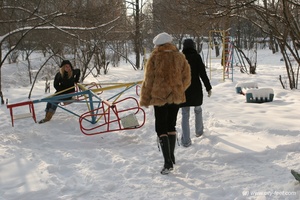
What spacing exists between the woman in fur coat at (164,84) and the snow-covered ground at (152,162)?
0.44 meters

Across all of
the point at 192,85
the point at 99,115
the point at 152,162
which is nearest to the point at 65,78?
the point at 99,115

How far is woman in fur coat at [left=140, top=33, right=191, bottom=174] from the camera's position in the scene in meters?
3.33

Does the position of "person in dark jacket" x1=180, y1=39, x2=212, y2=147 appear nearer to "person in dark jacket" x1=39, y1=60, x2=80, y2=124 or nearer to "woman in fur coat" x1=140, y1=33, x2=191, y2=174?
"woman in fur coat" x1=140, y1=33, x2=191, y2=174

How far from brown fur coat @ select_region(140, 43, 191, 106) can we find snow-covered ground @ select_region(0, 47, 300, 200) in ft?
2.74

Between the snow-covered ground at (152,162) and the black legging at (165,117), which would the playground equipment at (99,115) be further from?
the black legging at (165,117)

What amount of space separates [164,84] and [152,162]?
1072 millimetres

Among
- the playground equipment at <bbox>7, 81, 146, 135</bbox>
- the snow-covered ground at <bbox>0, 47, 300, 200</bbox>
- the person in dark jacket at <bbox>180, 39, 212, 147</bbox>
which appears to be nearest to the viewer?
the snow-covered ground at <bbox>0, 47, 300, 200</bbox>

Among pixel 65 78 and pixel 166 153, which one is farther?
pixel 65 78

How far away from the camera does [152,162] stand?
3812 millimetres

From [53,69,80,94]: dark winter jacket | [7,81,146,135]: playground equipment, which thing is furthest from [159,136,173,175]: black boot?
[53,69,80,94]: dark winter jacket

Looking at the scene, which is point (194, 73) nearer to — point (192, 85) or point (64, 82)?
point (192, 85)

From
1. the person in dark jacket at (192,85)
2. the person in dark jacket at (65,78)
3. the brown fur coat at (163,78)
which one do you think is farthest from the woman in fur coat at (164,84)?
the person in dark jacket at (65,78)

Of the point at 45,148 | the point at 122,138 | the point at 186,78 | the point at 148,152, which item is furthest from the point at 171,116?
the point at 45,148

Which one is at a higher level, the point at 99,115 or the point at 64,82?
the point at 64,82
